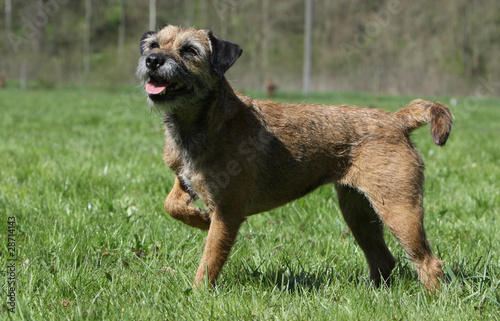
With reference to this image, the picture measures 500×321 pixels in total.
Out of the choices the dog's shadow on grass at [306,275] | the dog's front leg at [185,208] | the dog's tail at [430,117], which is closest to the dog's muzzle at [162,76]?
the dog's front leg at [185,208]

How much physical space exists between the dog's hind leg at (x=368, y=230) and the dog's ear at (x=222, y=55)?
3.69 ft

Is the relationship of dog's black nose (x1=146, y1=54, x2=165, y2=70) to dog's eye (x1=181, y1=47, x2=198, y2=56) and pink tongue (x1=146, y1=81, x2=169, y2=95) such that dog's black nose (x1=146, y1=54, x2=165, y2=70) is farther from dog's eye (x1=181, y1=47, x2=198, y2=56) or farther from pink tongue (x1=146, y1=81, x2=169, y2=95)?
dog's eye (x1=181, y1=47, x2=198, y2=56)

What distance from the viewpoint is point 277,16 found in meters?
46.6

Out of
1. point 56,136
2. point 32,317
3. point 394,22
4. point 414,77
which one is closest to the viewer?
point 32,317

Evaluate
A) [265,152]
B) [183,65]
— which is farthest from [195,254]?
[183,65]

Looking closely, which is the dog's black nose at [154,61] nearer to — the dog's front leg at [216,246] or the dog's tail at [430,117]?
the dog's front leg at [216,246]

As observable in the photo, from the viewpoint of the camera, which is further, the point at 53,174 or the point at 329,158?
the point at 53,174

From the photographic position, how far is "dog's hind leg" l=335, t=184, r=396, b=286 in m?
3.48

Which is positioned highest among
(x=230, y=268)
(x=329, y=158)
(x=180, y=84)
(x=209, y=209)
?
(x=180, y=84)

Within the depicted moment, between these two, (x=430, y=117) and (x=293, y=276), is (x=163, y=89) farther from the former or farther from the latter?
(x=430, y=117)

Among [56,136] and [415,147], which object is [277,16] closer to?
[56,136]

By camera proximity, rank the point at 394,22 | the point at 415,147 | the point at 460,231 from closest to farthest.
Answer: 1. the point at 415,147
2. the point at 460,231
3. the point at 394,22

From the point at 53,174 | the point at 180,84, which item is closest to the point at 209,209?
the point at 180,84

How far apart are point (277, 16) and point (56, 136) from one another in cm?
4040
